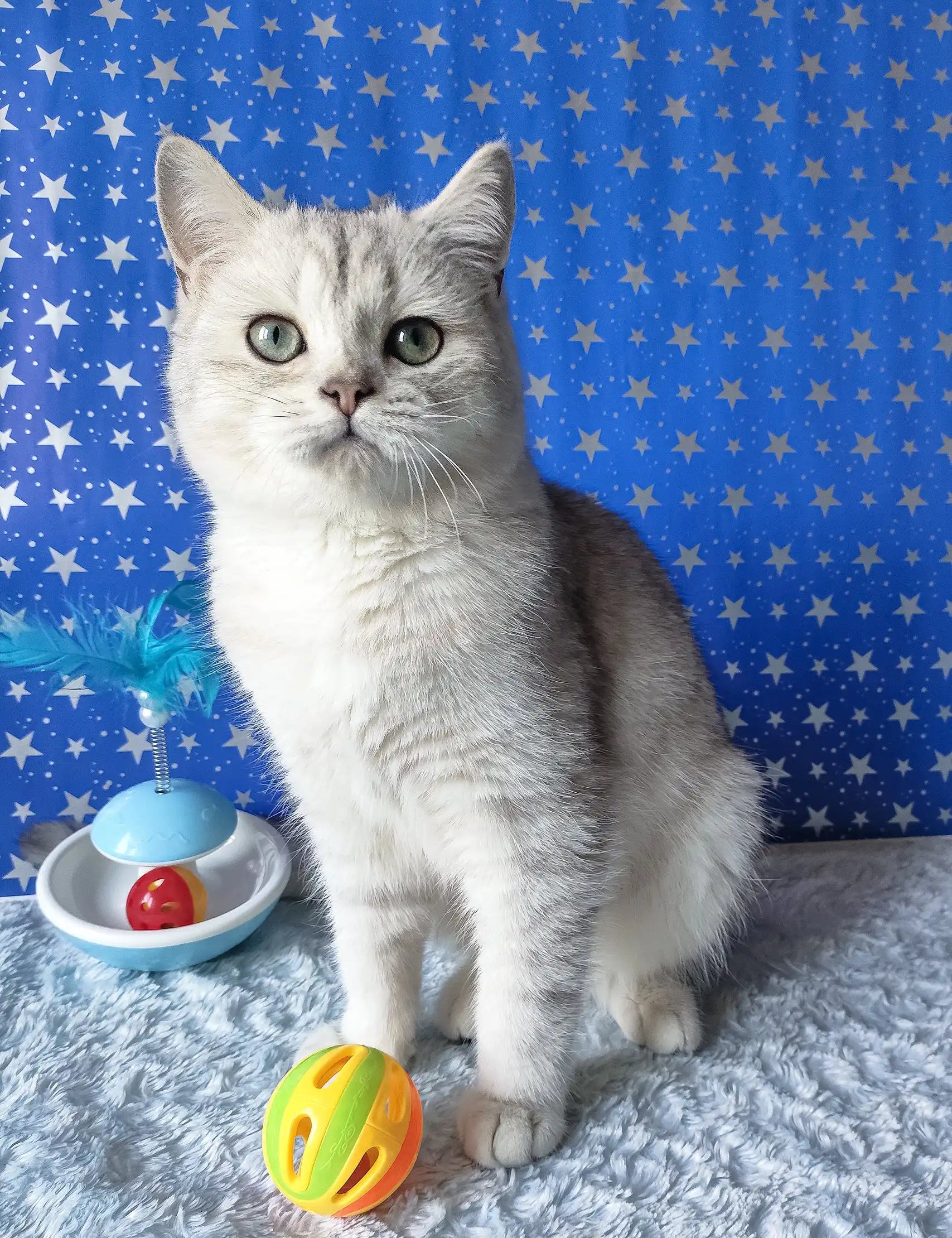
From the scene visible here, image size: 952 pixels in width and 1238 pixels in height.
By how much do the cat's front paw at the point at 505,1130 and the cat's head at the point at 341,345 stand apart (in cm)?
56

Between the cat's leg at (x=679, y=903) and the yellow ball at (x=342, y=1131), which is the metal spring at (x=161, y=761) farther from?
the cat's leg at (x=679, y=903)

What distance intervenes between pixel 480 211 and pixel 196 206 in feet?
0.84

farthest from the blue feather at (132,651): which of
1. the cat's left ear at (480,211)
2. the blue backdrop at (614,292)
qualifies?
the cat's left ear at (480,211)

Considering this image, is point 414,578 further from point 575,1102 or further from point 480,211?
point 575,1102

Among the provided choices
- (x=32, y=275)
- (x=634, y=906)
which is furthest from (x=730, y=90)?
(x=634, y=906)

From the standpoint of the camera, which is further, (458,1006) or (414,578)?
(458,1006)

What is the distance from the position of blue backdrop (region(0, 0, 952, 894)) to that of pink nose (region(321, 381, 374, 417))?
2.17 ft

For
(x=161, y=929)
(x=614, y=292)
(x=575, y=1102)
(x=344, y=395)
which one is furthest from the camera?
Result: (x=614, y=292)

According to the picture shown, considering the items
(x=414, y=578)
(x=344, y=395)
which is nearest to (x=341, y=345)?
(x=344, y=395)

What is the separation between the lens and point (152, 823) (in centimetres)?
110

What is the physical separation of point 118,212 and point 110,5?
0.86 ft

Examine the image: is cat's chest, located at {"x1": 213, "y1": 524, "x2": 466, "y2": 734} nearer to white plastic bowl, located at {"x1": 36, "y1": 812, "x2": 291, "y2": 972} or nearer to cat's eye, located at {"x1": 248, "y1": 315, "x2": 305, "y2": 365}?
cat's eye, located at {"x1": 248, "y1": 315, "x2": 305, "y2": 365}

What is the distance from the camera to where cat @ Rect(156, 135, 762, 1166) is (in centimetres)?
72

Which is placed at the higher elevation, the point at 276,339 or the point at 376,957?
the point at 276,339
